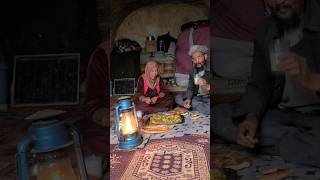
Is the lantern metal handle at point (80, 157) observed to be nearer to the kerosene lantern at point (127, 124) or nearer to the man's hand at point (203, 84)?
the kerosene lantern at point (127, 124)

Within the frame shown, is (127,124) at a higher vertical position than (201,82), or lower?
lower

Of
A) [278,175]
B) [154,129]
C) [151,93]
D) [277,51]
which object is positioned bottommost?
[278,175]

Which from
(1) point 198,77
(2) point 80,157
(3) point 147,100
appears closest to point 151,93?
(3) point 147,100

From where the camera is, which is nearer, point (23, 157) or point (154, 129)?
point (23, 157)

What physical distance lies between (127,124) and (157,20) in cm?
33

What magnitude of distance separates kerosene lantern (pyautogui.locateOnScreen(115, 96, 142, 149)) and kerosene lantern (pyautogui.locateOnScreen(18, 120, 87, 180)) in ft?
0.43

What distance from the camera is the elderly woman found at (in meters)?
1.21

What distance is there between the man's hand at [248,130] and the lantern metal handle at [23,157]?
636 millimetres

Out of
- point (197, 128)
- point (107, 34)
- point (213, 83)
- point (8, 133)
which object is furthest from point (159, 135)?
point (8, 133)

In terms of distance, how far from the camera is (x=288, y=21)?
1146 mm

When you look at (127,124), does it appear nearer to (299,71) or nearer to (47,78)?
(47,78)

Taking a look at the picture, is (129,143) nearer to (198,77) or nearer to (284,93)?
(198,77)

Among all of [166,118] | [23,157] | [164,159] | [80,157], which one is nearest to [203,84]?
[166,118]

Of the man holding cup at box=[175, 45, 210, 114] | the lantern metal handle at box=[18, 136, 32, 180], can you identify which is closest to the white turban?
the man holding cup at box=[175, 45, 210, 114]
